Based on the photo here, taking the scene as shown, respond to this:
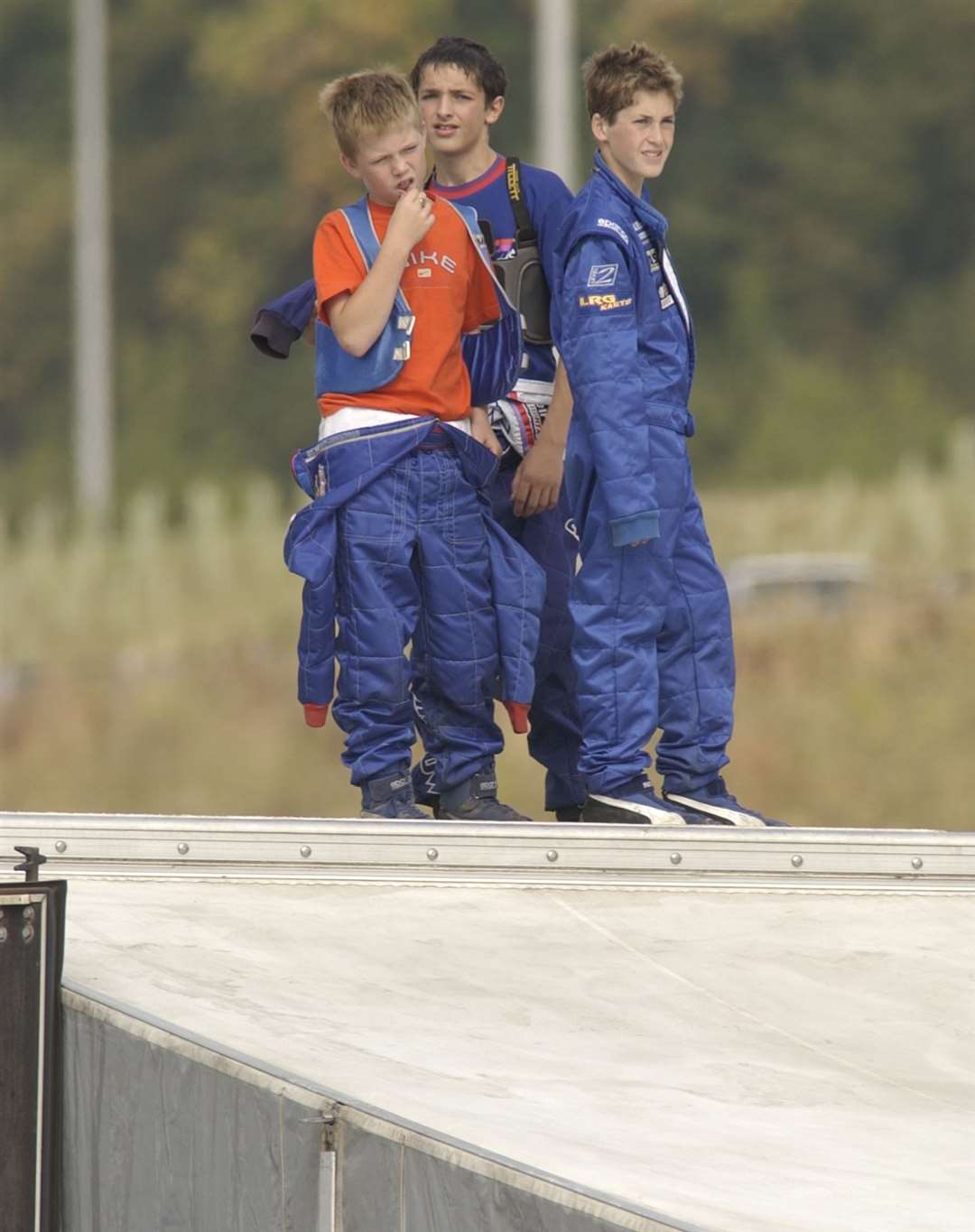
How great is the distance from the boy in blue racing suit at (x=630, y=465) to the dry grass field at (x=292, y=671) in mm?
7701

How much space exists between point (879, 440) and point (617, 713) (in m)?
12.0

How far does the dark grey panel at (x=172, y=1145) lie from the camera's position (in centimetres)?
295

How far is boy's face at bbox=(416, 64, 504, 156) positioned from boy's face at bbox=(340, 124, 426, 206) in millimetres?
209

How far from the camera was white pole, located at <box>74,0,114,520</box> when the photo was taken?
16.6 metres

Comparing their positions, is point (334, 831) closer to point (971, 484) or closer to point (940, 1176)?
point (940, 1176)

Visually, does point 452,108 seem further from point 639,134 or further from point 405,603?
point 405,603

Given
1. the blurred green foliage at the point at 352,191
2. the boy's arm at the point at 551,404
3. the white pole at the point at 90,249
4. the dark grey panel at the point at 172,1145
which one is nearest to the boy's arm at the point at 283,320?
the boy's arm at the point at 551,404

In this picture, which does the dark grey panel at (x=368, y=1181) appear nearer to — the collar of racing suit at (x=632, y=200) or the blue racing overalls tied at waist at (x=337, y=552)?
the blue racing overalls tied at waist at (x=337, y=552)

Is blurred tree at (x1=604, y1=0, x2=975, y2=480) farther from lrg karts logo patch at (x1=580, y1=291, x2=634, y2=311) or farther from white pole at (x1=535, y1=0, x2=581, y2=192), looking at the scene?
lrg karts logo patch at (x1=580, y1=291, x2=634, y2=311)

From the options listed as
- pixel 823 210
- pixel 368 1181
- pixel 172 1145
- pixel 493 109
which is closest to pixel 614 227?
pixel 493 109

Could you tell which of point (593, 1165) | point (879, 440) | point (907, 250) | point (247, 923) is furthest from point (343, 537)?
point (907, 250)

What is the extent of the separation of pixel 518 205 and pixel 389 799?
1423 millimetres

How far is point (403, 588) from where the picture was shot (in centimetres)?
460

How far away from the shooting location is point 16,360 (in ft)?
56.3
